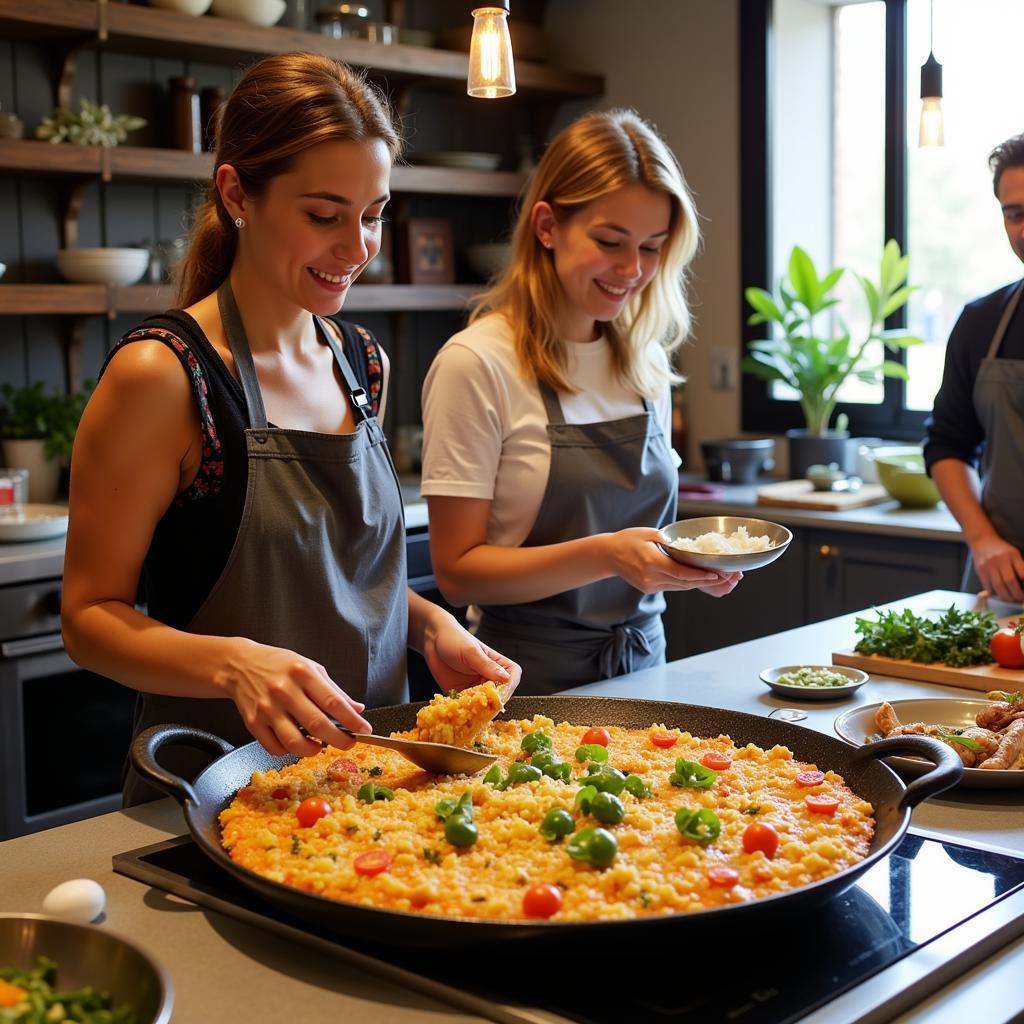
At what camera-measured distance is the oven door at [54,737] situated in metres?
3.01

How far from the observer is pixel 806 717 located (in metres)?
1.87

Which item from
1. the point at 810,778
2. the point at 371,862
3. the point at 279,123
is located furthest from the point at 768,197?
the point at 371,862

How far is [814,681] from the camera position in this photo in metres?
1.98

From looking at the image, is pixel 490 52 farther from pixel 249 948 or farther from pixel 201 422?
pixel 249 948

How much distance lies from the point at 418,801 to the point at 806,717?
70 centimetres

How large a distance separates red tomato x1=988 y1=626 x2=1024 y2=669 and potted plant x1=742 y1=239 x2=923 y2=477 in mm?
2213

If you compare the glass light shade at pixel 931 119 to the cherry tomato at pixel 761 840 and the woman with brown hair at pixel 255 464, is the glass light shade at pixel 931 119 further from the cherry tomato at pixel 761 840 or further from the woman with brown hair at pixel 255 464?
the cherry tomato at pixel 761 840

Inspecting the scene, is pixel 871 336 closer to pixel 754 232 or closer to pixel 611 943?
pixel 754 232

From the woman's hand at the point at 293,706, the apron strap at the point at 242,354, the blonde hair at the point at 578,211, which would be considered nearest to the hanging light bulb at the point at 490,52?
the apron strap at the point at 242,354

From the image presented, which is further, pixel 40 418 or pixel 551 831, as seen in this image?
pixel 40 418

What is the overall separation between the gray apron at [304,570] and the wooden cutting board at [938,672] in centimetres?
76

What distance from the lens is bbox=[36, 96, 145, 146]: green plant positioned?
3570 millimetres

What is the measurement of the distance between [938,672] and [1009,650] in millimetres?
119

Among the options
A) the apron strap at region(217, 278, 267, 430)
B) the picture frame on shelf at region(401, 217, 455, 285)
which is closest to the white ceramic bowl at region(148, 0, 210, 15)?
the picture frame on shelf at region(401, 217, 455, 285)
